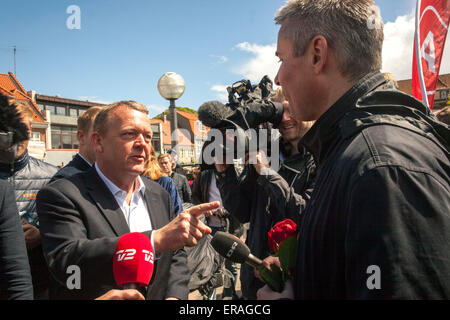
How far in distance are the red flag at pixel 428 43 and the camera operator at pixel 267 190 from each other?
3.23 metres

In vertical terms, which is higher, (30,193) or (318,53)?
(318,53)

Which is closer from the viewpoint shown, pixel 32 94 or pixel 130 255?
pixel 130 255

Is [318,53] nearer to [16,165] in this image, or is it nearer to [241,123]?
[241,123]

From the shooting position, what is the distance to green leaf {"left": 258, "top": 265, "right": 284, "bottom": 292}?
1230mm

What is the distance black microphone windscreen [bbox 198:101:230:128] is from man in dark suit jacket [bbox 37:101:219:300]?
1.46ft

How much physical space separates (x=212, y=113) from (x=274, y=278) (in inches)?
56.1

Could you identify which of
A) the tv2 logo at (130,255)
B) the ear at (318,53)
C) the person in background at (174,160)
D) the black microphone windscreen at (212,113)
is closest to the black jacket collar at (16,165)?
the black microphone windscreen at (212,113)

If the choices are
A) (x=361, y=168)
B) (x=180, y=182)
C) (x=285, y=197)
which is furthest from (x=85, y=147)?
(x=180, y=182)

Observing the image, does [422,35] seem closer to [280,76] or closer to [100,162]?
[280,76]

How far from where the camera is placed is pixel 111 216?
6.30 feet

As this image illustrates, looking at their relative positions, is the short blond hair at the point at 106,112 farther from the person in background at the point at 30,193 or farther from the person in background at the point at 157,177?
the person in background at the point at 157,177

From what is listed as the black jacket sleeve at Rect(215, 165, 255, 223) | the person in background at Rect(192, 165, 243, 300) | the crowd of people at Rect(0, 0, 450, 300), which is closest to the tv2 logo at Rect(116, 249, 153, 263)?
the crowd of people at Rect(0, 0, 450, 300)

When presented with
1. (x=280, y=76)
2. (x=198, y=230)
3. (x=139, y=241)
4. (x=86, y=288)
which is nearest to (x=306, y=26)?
(x=280, y=76)

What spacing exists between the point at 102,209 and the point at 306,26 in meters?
1.58
